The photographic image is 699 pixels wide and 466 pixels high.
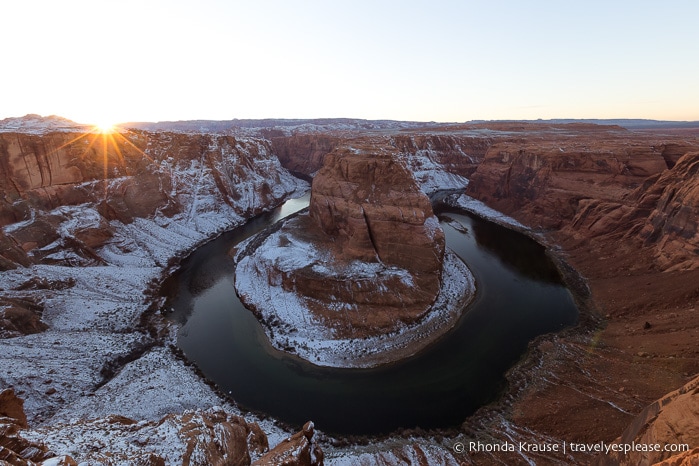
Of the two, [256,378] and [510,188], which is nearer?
[256,378]

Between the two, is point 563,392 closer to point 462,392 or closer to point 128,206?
point 462,392

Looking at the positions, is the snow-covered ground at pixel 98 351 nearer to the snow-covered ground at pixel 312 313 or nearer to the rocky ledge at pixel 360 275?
the snow-covered ground at pixel 312 313

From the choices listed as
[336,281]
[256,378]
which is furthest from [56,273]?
[336,281]

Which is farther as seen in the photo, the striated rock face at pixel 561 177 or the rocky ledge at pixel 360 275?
the striated rock face at pixel 561 177

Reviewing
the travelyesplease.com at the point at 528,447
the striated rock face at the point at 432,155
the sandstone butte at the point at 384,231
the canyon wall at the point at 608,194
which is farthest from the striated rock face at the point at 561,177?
the travelyesplease.com at the point at 528,447

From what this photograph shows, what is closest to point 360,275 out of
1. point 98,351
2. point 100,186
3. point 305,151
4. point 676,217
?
point 98,351

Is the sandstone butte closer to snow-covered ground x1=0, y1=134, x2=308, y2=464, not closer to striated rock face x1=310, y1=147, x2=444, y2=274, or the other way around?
striated rock face x1=310, y1=147, x2=444, y2=274

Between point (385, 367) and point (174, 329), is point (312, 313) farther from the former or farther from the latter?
point (174, 329)
